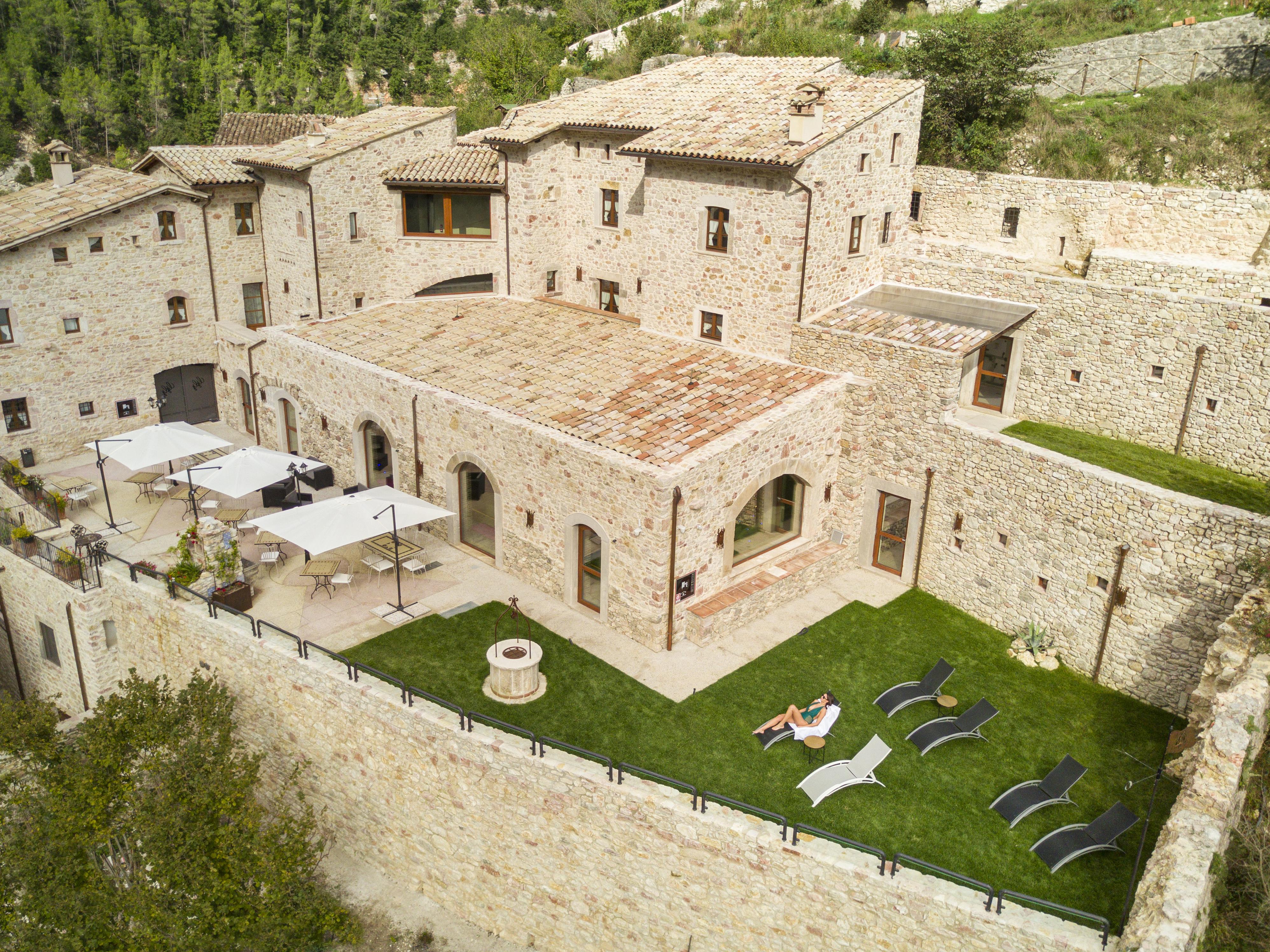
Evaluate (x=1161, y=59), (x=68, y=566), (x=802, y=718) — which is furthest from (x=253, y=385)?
(x=1161, y=59)

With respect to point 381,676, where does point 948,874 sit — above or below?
above

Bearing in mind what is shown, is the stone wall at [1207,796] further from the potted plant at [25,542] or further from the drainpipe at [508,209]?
the potted plant at [25,542]

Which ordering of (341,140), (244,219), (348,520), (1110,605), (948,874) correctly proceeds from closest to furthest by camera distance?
(948,874) → (1110,605) → (348,520) → (341,140) → (244,219)

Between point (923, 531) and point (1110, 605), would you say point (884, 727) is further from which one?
point (923, 531)

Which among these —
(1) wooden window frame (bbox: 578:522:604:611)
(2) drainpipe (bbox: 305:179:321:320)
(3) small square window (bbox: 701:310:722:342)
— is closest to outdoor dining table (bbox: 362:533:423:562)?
(1) wooden window frame (bbox: 578:522:604:611)

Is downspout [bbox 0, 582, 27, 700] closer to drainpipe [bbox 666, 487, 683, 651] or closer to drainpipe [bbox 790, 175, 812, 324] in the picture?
drainpipe [bbox 666, 487, 683, 651]

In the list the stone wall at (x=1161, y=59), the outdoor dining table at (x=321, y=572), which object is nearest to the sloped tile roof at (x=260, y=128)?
the outdoor dining table at (x=321, y=572)
